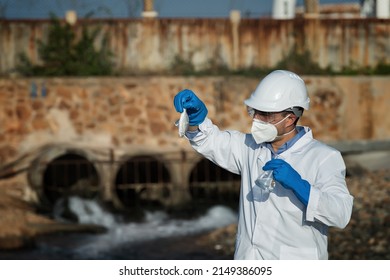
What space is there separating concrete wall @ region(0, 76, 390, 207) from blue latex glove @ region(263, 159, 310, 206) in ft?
26.9

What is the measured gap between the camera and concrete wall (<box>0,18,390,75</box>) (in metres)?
12.4

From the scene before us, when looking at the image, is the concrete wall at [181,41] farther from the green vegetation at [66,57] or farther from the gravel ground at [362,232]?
the gravel ground at [362,232]

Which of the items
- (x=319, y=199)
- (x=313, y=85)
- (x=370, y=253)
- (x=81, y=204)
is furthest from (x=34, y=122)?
(x=319, y=199)

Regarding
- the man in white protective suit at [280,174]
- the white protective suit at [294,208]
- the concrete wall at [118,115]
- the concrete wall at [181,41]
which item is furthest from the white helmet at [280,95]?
the concrete wall at [181,41]

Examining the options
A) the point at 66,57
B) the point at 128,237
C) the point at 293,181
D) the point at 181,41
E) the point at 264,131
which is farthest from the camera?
the point at 181,41

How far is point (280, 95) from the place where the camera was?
3834mm

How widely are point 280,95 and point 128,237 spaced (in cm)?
670

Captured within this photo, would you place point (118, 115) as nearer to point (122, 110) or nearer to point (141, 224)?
point (122, 110)

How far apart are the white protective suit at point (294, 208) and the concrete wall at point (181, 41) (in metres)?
8.66

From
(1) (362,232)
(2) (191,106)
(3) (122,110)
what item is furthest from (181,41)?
(2) (191,106)

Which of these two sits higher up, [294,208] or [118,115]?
[294,208]

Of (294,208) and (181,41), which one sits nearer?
(294,208)

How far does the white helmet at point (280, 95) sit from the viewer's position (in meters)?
3.83

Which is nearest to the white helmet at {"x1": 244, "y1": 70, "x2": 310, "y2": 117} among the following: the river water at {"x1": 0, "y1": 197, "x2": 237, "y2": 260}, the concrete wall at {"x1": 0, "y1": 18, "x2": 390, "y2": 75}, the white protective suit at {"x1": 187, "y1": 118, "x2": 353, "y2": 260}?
the white protective suit at {"x1": 187, "y1": 118, "x2": 353, "y2": 260}
